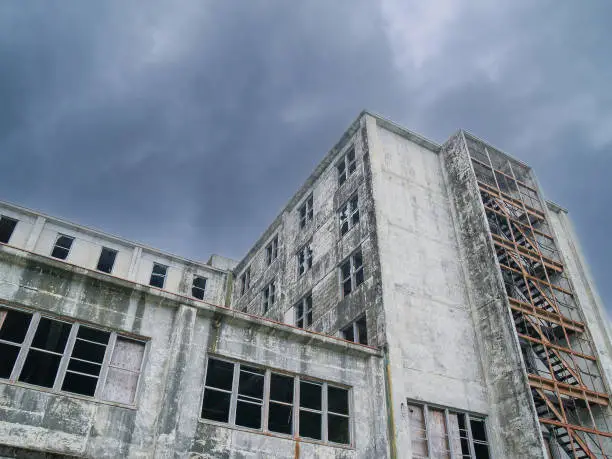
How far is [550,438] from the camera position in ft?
68.4

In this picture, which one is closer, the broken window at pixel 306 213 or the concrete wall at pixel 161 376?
the concrete wall at pixel 161 376

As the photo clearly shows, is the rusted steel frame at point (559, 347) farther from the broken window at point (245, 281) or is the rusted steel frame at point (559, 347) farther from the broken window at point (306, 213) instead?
the broken window at point (245, 281)

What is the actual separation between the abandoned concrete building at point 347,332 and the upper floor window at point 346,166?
11 cm

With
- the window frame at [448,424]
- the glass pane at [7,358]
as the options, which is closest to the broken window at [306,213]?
the window frame at [448,424]

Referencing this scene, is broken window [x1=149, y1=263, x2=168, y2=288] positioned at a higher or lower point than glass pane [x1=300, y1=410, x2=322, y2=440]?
higher

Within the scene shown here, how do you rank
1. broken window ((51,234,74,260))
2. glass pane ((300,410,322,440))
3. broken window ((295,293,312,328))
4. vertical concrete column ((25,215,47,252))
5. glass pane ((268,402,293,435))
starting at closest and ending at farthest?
glass pane ((268,402,293,435)), glass pane ((300,410,322,440)), broken window ((295,293,312,328)), vertical concrete column ((25,215,47,252)), broken window ((51,234,74,260))

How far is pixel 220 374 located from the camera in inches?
653

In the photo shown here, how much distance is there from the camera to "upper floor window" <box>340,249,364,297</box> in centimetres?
2345

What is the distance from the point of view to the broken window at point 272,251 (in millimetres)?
33828

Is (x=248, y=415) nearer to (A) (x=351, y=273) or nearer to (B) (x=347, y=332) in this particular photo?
(B) (x=347, y=332)

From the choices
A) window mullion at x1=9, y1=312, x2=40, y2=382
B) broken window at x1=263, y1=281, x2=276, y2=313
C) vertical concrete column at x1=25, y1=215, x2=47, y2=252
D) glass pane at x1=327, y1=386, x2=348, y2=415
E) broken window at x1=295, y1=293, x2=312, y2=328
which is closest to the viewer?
window mullion at x1=9, y1=312, x2=40, y2=382

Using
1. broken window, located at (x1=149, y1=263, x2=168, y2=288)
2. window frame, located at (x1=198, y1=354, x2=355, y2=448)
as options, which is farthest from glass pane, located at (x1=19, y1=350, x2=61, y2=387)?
broken window, located at (x1=149, y1=263, x2=168, y2=288)

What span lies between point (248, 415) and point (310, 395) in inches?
94.5

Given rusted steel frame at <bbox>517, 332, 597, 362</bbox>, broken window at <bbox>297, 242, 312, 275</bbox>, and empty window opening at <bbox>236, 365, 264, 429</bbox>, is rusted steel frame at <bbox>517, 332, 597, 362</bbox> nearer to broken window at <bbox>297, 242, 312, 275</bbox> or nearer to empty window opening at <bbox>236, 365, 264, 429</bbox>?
empty window opening at <bbox>236, 365, 264, 429</bbox>
